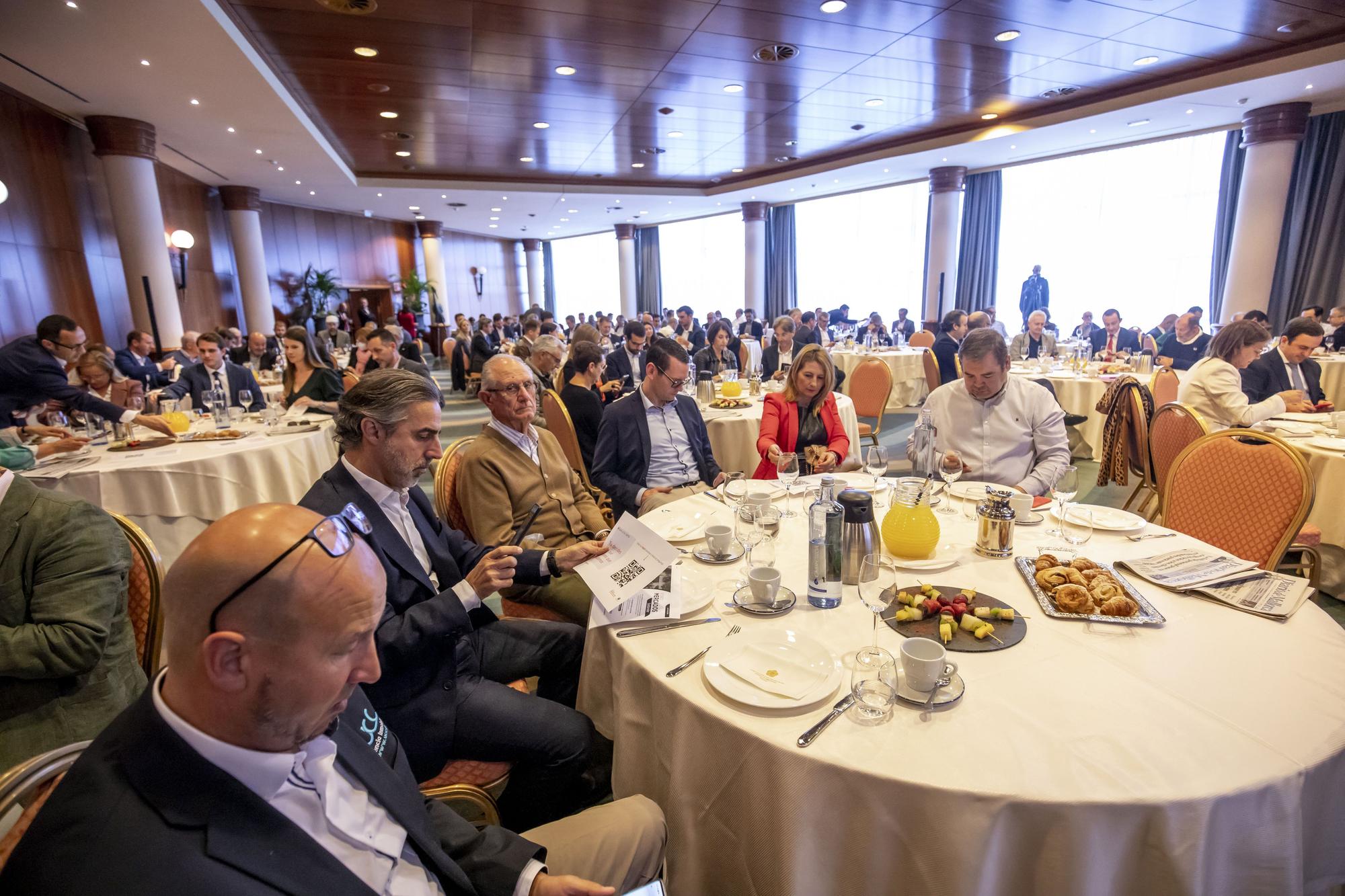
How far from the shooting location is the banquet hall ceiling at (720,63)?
5355mm

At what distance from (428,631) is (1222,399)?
4530mm

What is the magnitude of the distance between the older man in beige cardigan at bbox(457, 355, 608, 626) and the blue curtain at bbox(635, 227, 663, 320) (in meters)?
18.1

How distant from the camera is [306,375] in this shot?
5.28 metres

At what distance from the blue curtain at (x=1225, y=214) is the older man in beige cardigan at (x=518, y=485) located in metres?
10.7

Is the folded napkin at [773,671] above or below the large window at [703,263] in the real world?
below

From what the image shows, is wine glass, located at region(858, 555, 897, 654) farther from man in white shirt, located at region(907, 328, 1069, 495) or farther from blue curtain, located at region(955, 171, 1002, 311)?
blue curtain, located at region(955, 171, 1002, 311)

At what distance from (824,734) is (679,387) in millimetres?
2334

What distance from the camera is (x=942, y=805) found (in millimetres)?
1006

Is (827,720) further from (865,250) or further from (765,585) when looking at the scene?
(865,250)

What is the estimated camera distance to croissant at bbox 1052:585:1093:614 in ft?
4.95

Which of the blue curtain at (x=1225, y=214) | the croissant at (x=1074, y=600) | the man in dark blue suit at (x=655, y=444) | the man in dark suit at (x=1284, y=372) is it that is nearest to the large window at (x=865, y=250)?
the blue curtain at (x=1225, y=214)

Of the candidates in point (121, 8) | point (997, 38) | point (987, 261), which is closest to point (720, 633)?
point (121, 8)

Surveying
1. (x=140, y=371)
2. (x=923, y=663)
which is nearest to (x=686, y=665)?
(x=923, y=663)

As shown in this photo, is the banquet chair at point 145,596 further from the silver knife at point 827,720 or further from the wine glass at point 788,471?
the wine glass at point 788,471
